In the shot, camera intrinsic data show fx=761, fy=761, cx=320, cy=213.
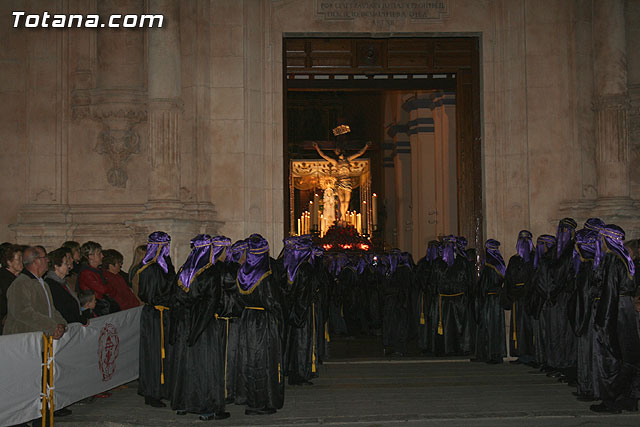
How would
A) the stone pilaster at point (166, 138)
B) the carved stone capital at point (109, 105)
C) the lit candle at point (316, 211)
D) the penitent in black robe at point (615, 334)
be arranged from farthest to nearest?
the lit candle at point (316, 211), the carved stone capital at point (109, 105), the stone pilaster at point (166, 138), the penitent in black robe at point (615, 334)

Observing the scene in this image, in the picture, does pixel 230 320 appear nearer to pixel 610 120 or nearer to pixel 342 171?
pixel 610 120

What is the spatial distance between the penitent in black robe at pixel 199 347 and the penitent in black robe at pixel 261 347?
285mm

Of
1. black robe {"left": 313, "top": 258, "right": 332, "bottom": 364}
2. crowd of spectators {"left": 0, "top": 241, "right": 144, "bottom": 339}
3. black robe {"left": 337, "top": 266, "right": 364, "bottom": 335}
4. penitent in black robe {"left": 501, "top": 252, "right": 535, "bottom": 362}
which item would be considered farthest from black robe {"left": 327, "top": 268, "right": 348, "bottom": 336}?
crowd of spectators {"left": 0, "top": 241, "right": 144, "bottom": 339}

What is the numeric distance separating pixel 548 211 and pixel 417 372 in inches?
154

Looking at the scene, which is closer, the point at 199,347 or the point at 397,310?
the point at 199,347

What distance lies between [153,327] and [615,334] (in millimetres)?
5033

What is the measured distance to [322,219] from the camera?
87.8 feet

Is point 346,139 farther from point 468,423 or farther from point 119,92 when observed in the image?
point 468,423

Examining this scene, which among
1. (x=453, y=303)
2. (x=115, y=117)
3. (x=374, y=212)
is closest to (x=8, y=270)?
(x=115, y=117)

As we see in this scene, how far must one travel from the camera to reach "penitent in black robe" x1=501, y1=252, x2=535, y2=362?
1089 centimetres

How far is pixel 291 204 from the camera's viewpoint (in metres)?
27.1

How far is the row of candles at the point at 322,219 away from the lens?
26547 millimetres

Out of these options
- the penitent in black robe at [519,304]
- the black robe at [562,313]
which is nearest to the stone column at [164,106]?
the penitent in black robe at [519,304]

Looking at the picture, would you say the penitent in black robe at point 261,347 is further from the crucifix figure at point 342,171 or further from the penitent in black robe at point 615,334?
the crucifix figure at point 342,171
